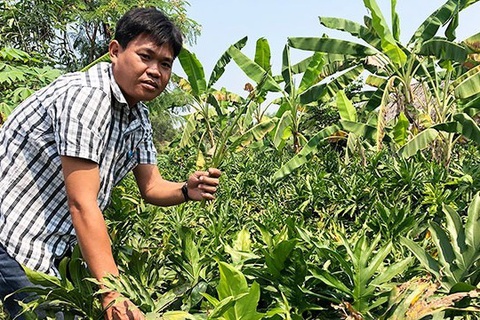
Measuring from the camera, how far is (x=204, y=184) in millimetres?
2299

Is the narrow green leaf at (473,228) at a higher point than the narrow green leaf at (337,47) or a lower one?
lower

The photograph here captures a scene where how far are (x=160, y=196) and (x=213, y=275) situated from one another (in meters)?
0.59

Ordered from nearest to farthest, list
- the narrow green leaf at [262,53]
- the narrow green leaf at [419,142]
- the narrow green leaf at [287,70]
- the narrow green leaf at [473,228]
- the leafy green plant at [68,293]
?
the narrow green leaf at [473,228]
the leafy green plant at [68,293]
the narrow green leaf at [419,142]
the narrow green leaf at [262,53]
the narrow green leaf at [287,70]

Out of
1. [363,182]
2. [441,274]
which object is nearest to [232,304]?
[441,274]

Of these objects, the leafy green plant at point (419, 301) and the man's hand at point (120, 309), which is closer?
the leafy green plant at point (419, 301)

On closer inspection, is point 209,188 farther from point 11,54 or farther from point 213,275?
point 11,54

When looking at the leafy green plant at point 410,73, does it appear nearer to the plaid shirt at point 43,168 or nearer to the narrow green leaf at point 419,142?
the narrow green leaf at point 419,142

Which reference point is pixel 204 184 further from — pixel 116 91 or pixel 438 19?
pixel 438 19

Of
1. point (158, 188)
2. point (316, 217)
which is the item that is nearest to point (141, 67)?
point (158, 188)

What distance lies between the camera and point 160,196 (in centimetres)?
250

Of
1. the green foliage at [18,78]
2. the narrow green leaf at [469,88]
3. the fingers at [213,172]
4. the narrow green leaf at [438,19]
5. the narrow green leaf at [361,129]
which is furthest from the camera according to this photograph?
the narrow green leaf at [438,19]

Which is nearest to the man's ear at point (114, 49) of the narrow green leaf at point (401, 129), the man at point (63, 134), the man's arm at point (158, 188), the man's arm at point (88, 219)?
the man at point (63, 134)

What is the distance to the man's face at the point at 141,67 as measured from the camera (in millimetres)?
1970

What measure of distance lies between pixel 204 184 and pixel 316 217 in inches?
87.5
